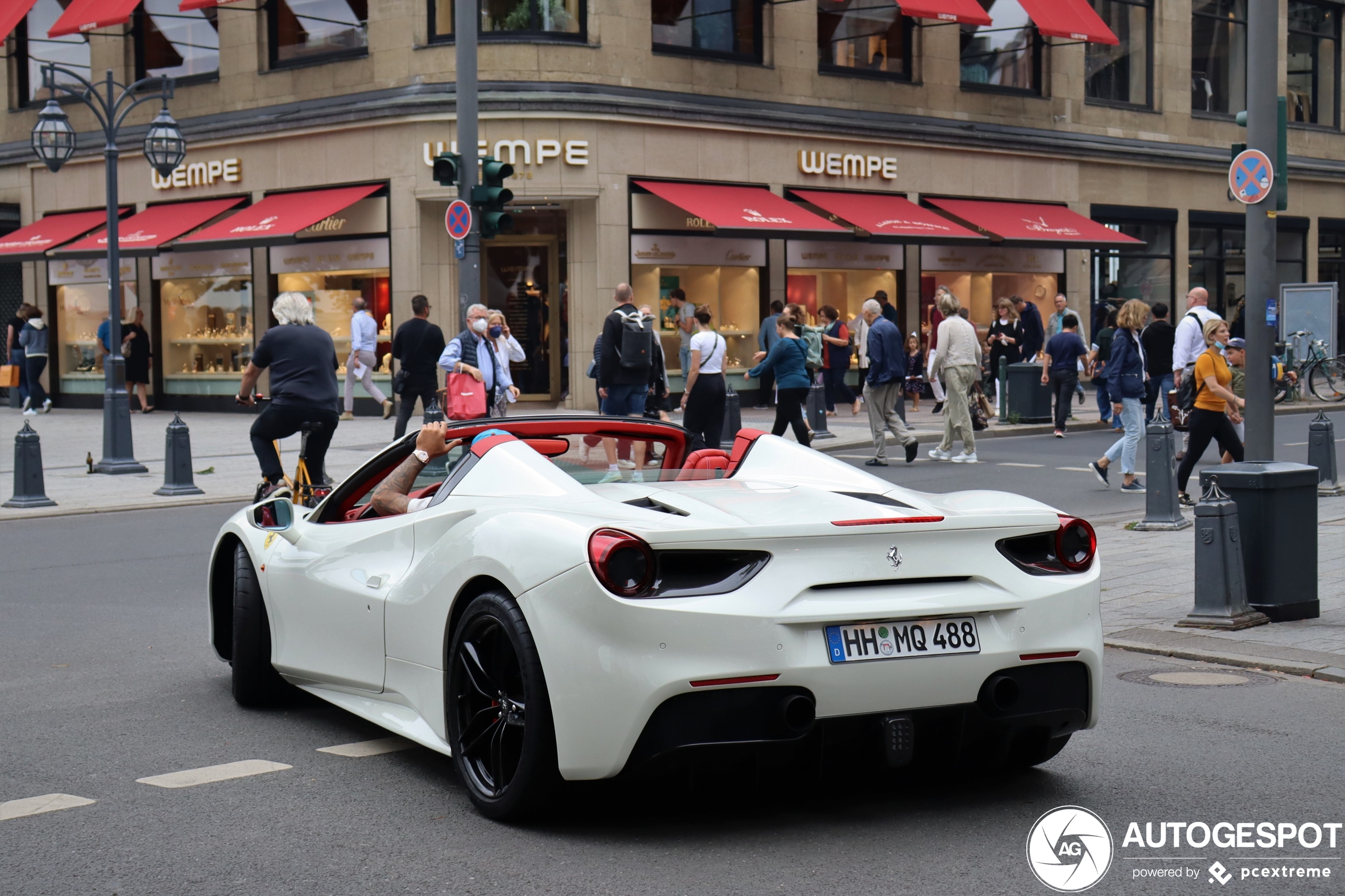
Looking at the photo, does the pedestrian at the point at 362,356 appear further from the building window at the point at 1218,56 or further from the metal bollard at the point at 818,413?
the building window at the point at 1218,56

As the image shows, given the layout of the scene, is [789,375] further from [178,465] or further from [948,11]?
[948,11]

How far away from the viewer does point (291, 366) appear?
12258 mm

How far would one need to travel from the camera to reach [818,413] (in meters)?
21.0

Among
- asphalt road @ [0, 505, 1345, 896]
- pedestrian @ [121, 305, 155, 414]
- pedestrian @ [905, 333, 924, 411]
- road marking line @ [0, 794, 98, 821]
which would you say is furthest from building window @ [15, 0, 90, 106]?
road marking line @ [0, 794, 98, 821]

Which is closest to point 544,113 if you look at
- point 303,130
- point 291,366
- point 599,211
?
point 599,211

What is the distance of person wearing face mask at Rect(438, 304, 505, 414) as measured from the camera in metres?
16.1

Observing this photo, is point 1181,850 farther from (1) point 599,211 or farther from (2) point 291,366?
(1) point 599,211

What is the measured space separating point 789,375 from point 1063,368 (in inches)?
217

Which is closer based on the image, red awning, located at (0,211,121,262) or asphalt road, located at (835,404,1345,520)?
asphalt road, located at (835,404,1345,520)

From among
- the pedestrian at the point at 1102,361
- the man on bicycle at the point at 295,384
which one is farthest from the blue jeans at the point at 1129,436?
the man on bicycle at the point at 295,384

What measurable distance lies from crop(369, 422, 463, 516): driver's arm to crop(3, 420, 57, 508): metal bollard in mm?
9943

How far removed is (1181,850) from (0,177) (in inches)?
1296

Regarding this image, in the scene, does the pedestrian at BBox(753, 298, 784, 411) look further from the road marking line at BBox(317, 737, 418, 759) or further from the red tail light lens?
the red tail light lens

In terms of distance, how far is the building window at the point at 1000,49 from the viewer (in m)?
30.7
